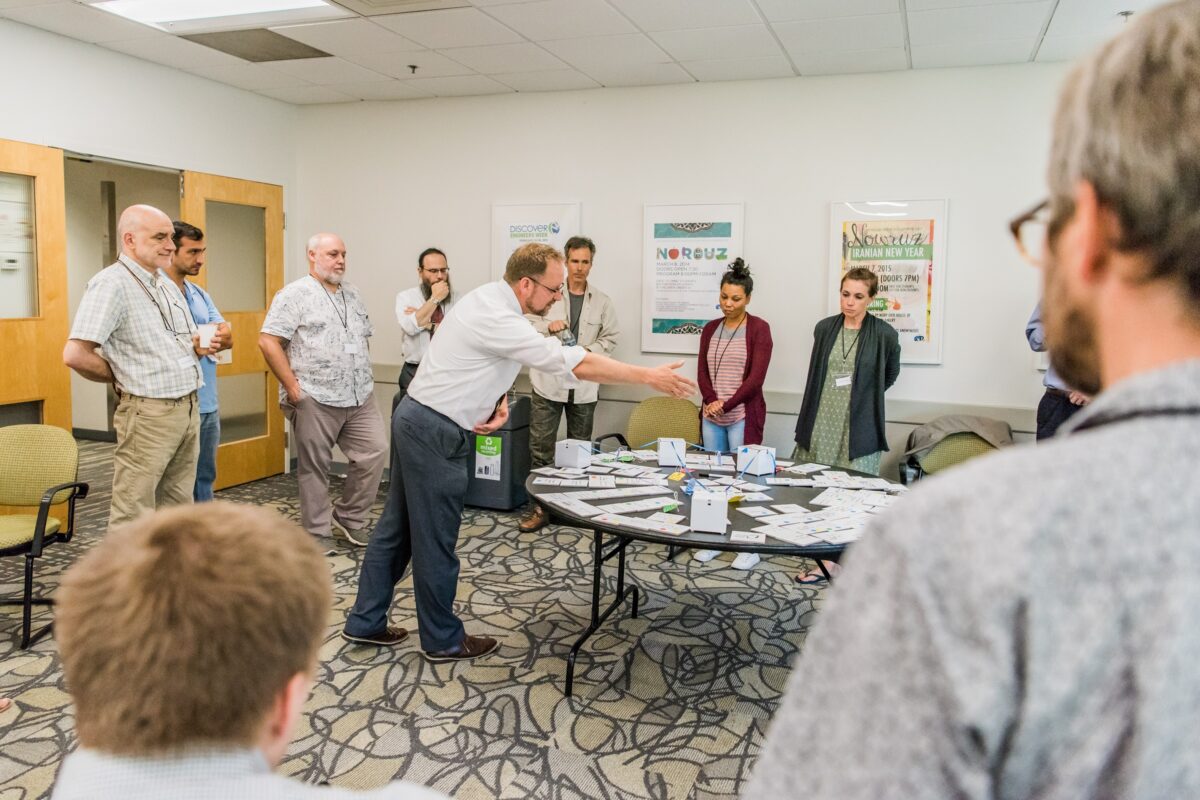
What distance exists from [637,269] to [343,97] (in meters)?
2.67

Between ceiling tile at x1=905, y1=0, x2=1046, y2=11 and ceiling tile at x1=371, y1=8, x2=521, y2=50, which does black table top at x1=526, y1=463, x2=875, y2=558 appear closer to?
ceiling tile at x1=905, y1=0, x2=1046, y2=11

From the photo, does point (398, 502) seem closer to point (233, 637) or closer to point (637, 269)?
point (233, 637)

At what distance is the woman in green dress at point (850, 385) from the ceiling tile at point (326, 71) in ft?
11.4

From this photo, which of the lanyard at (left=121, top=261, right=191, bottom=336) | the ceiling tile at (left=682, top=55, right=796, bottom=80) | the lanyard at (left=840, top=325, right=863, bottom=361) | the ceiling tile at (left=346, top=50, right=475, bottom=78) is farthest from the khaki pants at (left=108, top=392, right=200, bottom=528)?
the ceiling tile at (left=682, top=55, right=796, bottom=80)

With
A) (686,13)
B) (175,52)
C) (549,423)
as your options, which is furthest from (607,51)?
(175,52)

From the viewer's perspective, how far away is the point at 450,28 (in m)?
4.66

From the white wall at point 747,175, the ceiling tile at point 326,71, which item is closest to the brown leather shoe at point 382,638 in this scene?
the white wall at point 747,175

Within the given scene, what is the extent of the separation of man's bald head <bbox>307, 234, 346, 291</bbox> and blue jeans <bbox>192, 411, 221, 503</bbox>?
980 mm

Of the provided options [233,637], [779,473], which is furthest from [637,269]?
[233,637]

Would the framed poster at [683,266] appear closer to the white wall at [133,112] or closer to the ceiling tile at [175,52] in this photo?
the ceiling tile at [175,52]

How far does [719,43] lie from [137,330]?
3.41 meters

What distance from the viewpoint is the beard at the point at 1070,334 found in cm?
57

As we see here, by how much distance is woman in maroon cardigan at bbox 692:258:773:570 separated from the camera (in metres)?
4.93

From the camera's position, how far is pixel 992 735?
48 cm
